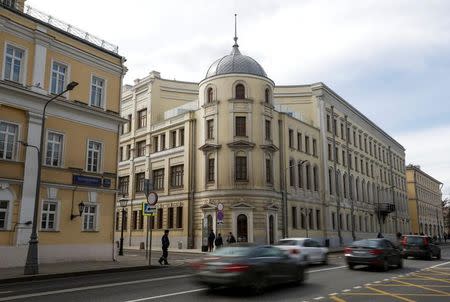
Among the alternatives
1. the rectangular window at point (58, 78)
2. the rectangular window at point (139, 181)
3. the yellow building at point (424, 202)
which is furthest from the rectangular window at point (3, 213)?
the yellow building at point (424, 202)

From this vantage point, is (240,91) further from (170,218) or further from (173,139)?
(170,218)

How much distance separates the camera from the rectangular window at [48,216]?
21.9m

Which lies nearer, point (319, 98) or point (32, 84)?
point (32, 84)

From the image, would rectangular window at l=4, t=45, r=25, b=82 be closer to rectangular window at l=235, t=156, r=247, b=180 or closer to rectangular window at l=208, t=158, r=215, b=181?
rectangular window at l=208, t=158, r=215, b=181

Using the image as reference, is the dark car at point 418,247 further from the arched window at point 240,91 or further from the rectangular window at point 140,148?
the rectangular window at point 140,148

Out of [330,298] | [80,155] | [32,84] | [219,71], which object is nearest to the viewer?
[330,298]

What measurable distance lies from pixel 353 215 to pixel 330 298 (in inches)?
1843

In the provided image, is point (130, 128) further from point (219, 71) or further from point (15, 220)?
point (15, 220)

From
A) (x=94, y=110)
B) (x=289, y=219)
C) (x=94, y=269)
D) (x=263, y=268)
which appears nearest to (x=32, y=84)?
(x=94, y=110)

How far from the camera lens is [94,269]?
18.8 metres

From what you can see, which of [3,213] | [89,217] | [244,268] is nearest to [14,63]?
[3,213]

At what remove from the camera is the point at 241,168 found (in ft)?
129

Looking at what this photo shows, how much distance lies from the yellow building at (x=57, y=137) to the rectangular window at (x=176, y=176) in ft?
57.7

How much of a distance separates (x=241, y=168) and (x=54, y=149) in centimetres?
1945
